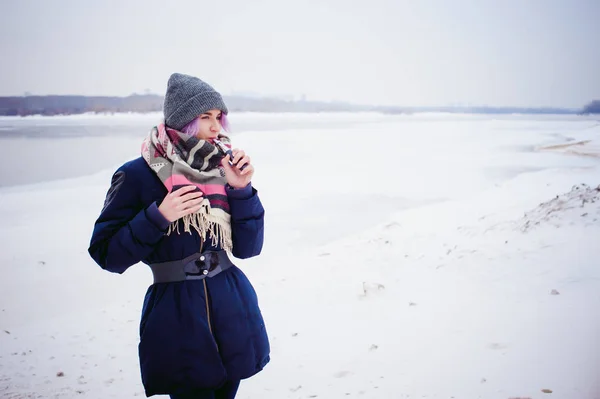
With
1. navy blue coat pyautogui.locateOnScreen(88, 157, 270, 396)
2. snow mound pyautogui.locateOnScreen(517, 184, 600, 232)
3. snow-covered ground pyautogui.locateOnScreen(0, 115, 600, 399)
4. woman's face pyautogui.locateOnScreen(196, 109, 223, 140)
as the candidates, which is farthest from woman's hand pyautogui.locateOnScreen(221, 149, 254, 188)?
snow mound pyautogui.locateOnScreen(517, 184, 600, 232)

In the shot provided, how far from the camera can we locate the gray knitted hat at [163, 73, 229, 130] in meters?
1.52

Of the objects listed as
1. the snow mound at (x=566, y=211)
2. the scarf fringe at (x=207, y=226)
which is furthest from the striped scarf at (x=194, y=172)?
the snow mound at (x=566, y=211)

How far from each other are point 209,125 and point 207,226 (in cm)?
40

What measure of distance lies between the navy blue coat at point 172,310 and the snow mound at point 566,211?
167 inches

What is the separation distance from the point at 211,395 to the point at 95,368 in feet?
6.43

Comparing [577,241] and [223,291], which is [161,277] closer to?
[223,291]

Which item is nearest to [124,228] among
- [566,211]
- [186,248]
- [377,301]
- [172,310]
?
[186,248]

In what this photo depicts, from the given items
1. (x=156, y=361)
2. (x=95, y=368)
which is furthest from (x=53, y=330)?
(x=156, y=361)

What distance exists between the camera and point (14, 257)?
542 cm

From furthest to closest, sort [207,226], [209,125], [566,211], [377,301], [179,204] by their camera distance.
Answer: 1. [566,211]
2. [377,301]
3. [209,125]
4. [207,226]
5. [179,204]

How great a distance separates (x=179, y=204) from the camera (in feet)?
4.48

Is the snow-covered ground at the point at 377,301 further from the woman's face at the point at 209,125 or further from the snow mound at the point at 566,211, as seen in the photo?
the woman's face at the point at 209,125

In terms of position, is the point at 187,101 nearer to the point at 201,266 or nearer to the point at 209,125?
the point at 209,125

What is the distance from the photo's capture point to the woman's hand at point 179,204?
1360 millimetres
